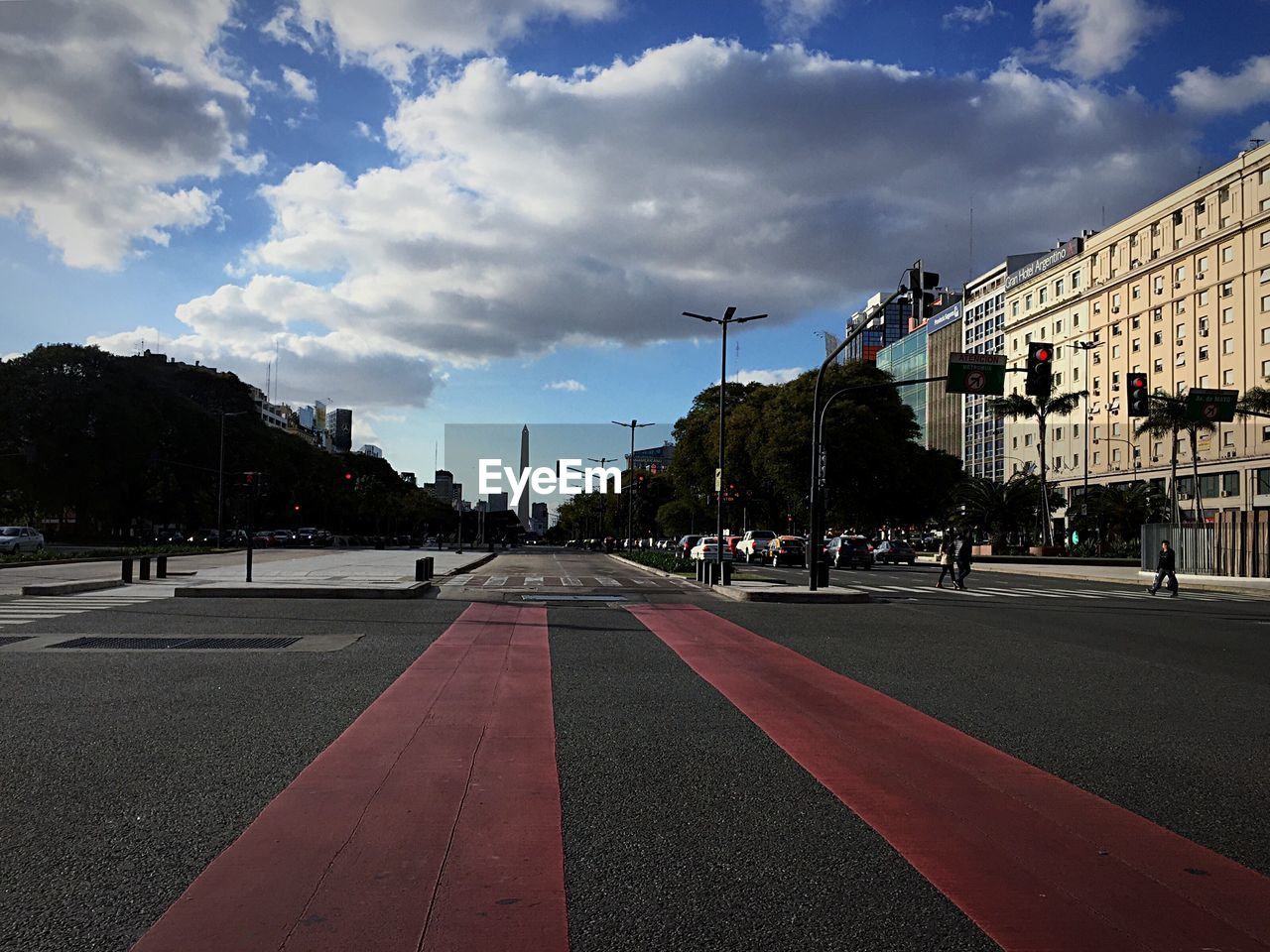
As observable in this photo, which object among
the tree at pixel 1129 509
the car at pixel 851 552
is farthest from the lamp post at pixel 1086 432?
the car at pixel 851 552

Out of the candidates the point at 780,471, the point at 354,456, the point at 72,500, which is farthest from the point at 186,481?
the point at 354,456

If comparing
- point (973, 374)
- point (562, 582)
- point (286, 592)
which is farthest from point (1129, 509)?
point (286, 592)

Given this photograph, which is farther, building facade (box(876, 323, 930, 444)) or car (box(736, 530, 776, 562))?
building facade (box(876, 323, 930, 444))

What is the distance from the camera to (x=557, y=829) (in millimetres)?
4910

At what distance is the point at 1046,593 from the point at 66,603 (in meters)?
24.0

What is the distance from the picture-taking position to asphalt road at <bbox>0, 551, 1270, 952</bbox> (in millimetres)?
3898

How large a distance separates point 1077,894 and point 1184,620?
1679 cm

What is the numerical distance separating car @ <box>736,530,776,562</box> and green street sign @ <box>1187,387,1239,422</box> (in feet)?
73.9

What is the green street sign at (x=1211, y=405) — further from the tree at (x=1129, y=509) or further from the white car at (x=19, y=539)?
the white car at (x=19, y=539)

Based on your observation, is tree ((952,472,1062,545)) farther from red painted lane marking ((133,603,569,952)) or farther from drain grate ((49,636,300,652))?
red painted lane marking ((133,603,569,952))

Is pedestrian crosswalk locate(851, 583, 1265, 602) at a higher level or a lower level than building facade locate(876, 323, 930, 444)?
lower

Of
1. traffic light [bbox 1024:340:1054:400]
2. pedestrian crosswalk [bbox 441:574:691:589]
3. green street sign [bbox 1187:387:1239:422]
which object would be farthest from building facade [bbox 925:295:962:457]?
traffic light [bbox 1024:340:1054:400]

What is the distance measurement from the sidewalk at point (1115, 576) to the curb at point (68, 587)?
3181cm

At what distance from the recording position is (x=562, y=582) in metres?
28.8
